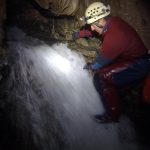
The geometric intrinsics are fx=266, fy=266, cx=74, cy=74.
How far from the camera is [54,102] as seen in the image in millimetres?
4871

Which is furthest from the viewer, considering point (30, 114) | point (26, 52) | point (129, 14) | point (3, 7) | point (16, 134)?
point (129, 14)

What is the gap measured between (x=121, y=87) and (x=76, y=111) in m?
0.99

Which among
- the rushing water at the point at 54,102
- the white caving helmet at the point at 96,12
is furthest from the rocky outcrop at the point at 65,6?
the white caving helmet at the point at 96,12

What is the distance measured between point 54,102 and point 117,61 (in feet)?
4.62

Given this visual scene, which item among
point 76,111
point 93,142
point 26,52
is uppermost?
point 26,52

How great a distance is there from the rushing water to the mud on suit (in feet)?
1.58

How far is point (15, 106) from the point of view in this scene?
14.0 feet

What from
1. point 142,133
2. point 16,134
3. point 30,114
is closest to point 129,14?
point 142,133

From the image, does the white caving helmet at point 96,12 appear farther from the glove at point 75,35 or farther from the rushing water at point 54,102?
the rushing water at point 54,102

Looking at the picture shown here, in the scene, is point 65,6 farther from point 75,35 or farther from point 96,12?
point 96,12

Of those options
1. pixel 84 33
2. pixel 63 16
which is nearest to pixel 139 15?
pixel 84 33

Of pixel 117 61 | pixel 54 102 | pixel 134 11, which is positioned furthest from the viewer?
pixel 134 11

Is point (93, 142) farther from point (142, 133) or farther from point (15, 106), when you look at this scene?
point (15, 106)

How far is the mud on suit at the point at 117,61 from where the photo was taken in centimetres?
460
